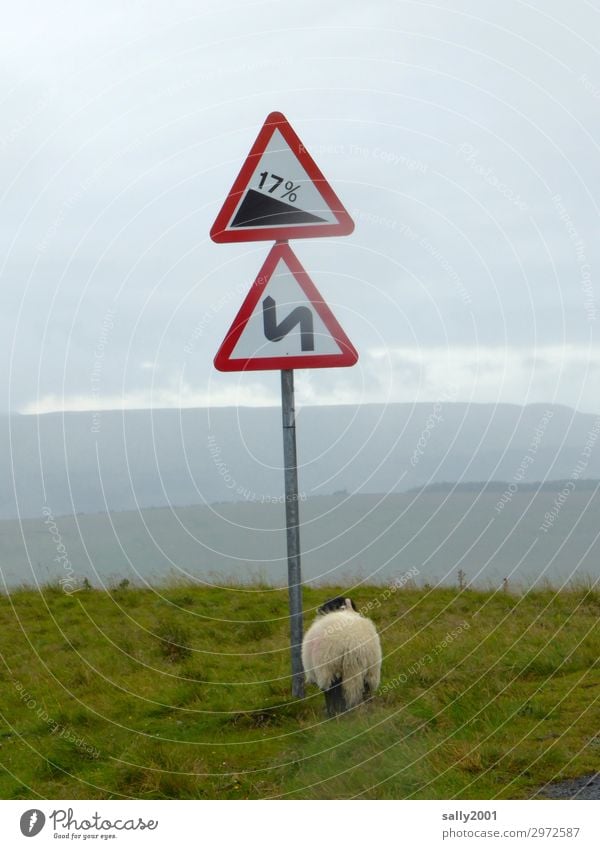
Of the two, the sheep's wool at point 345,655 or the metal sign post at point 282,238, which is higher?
the metal sign post at point 282,238

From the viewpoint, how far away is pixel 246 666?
6.73m

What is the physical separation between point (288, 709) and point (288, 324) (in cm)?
248

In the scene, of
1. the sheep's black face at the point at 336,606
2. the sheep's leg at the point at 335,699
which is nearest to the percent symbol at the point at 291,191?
the sheep's black face at the point at 336,606

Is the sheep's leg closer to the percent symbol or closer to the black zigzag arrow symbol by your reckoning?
the black zigzag arrow symbol

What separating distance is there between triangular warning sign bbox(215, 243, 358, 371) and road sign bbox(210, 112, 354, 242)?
164mm

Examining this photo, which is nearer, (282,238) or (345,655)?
(282,238)

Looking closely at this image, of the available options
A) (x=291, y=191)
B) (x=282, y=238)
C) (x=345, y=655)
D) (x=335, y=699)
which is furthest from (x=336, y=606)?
(x=291, y=191)

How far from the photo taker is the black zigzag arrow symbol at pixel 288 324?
193 inches

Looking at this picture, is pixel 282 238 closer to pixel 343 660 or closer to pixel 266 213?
pixel 266 213

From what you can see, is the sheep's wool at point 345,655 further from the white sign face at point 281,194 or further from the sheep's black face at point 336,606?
the white sign face at point 281,194

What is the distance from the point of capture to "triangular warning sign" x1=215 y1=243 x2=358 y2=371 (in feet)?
16.0

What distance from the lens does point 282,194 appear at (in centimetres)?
494

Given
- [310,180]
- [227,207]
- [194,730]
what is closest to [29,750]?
[194,730]

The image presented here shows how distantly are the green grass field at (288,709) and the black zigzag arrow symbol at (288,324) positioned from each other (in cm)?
230
